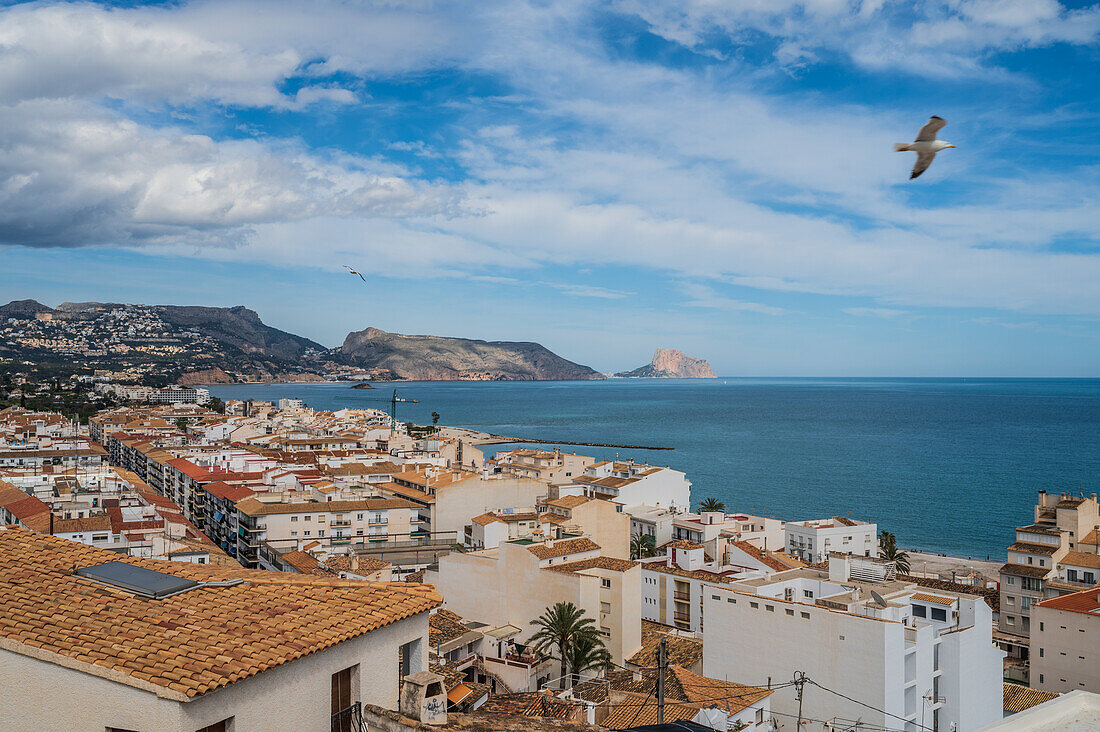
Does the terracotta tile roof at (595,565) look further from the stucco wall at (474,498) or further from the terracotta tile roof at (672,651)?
the stucco wall at (474,498)

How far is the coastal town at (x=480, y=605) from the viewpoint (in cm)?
477

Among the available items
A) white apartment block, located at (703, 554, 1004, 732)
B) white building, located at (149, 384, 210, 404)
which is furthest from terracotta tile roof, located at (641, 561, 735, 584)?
white building, located at (149, 384, 210, 404)

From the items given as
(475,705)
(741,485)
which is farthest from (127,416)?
(475,705)

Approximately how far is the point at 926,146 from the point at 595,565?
54.0 feet

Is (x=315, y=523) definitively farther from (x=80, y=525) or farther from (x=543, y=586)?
(x=543, y=586)

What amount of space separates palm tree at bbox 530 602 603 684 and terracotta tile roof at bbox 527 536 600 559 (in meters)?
2.35

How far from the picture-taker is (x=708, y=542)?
31.9 meters

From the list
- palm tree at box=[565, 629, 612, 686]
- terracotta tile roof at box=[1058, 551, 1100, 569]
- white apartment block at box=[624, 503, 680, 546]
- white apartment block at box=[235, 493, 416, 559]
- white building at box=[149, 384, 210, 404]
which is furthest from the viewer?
white building at box=[149, 384, 210, 404]

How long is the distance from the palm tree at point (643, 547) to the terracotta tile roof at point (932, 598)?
15.7 meters

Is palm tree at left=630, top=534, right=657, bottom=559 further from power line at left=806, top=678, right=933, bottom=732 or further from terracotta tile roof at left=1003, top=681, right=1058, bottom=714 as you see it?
power line at left=806, top=678, right=933, bottom=732

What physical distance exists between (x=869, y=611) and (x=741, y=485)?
53.8 meters

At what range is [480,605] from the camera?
24.0 meters

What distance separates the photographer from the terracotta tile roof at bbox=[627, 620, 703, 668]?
69.2ft

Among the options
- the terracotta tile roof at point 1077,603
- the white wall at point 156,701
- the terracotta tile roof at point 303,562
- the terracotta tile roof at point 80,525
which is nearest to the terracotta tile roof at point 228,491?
the terracotta tile roof at point 303,562
